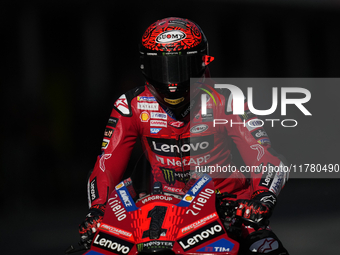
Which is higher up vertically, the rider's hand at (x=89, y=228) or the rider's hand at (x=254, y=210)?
the rider's hand at (x=254, y=210)

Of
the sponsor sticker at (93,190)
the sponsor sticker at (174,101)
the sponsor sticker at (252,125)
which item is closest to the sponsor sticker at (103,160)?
the sponsor sticker at (93,190)

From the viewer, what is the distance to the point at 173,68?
→ 2867 mm

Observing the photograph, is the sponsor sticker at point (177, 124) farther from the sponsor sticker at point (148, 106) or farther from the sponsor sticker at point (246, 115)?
the sponsor sticker at point (246, 115)

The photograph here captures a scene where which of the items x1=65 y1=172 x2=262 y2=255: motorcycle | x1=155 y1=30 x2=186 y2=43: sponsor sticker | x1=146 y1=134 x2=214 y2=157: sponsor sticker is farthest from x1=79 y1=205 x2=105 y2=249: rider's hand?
x1=155 y1=30 x2=186 y2=43: sponsor sticker

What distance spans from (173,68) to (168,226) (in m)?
1.14

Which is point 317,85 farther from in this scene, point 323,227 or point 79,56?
point 79,56

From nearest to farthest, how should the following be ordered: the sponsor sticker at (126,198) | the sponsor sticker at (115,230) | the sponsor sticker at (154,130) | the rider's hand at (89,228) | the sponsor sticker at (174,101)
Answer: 1. the sponsor sticker at (115,230)
2. the sponsor sticker at (126,198)
3. the rider's hand at (89,228)
4. the sponsor sticker at (174,101)
5. the sponsor sticker at (154,130)

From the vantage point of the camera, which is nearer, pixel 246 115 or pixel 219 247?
pixel 219 247

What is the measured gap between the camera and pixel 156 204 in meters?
2.21

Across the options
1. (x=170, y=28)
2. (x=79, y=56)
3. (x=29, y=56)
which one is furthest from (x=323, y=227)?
(x=29, y=56)

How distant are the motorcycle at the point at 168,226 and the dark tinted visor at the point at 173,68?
2.60 ft

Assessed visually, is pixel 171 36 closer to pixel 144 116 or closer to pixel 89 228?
pixel 144 116

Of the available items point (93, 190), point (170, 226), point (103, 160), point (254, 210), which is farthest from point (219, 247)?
point (103, 160)

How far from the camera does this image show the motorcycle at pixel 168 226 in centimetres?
201
